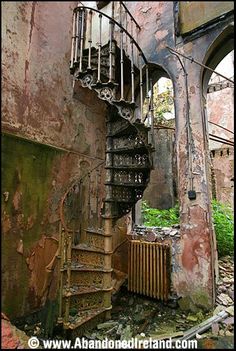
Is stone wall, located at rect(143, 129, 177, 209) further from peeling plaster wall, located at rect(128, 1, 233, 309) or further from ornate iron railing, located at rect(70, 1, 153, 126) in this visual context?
peeling plaster wall, located at rect(128, 1, 233, 309)

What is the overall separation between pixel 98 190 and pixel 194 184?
156 cm

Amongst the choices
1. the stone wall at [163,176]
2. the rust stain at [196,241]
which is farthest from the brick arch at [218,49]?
the stone wall at [163,176]

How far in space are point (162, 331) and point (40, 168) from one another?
244 cm

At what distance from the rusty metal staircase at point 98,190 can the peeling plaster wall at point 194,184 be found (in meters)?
0.49

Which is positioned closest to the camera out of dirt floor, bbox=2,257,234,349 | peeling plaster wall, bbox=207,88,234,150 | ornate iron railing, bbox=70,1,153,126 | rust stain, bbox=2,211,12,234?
dirt floor, bbox=2,257,234,349

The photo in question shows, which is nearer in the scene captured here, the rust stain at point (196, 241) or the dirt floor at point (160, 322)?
the dirt floor at point (160, 322)

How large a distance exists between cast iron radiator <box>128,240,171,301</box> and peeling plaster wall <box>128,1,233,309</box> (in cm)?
17

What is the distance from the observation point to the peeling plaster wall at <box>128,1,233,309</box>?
2939 millimetres

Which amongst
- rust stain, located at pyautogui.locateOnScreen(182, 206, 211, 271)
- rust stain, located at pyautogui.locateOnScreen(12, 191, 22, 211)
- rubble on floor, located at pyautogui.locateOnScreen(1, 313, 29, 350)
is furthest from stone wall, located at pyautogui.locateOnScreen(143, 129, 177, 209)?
rubble on floor, located at pyautogui.locateOnScreen(1, 313, 29, 350)

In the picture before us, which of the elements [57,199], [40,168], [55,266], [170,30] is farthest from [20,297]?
[170,30]

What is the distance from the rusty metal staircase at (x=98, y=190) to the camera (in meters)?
2.78

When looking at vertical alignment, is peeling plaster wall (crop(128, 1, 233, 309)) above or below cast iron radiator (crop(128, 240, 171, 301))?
above

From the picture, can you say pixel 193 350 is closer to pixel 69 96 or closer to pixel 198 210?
pixel 198 210

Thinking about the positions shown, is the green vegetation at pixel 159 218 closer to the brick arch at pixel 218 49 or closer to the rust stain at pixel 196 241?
the rust stain at pixel 196 241
